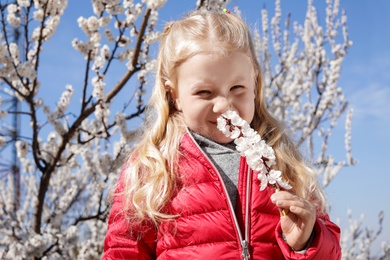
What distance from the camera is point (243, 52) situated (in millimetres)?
1457

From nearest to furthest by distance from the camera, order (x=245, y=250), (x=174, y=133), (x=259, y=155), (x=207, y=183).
Result: 1. (x=259, y=155)
2. (x=245, y=250)
3. (x=207, y=183)
4. (x=174, y=133)

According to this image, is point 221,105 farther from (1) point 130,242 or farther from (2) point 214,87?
(1) point 130,242

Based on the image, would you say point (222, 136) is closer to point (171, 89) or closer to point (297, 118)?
point (171, 89)

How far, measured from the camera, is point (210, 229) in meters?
1.35

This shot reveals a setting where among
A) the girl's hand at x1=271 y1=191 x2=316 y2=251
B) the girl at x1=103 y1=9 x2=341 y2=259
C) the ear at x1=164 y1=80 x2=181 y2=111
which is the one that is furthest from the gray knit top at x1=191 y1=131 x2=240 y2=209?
the girl's hand at x1=271 y1=191 x2=316 y2=251

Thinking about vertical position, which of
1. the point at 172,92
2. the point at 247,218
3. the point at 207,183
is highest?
the point at 172,92

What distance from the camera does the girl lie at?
133 cm

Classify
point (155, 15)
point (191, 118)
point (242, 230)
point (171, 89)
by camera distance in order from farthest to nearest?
point (155, 15)
point (171, 89)
point (191, 118)
point (242, 230)

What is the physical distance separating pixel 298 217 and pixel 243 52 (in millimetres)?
508

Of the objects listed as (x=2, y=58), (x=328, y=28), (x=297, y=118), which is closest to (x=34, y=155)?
(x=2, y=58)

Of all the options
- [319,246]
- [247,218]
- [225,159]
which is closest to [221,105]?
[225,159]

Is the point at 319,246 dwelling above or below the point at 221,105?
below

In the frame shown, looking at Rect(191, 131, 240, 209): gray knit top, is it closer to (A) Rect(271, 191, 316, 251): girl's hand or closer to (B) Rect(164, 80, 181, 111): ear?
(B) Rect(164, 80, 181, 111): ear

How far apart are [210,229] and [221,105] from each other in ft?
1.11
